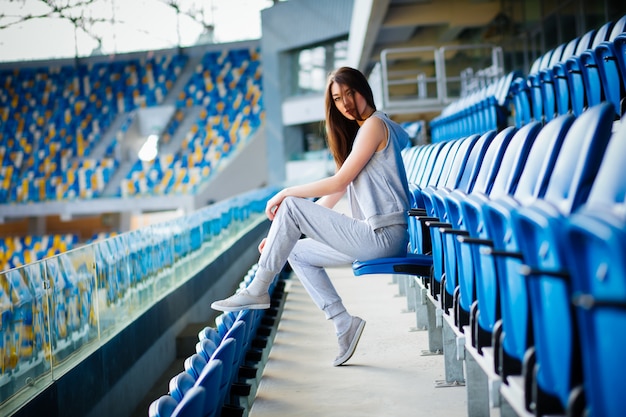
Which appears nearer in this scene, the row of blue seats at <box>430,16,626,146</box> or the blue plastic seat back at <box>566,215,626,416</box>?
the blue plastic seat back at <box>566,215,626,416</box>

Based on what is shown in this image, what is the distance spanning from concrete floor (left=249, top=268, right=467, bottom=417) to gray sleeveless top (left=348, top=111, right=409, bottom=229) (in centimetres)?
57

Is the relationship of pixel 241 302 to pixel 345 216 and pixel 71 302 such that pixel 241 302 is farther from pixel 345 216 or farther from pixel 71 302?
pixel 71 302

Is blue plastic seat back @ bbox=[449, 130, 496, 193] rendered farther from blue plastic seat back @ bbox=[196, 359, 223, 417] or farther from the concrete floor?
blue plastic seat back @ bbox=[196, 359, 223, 417]

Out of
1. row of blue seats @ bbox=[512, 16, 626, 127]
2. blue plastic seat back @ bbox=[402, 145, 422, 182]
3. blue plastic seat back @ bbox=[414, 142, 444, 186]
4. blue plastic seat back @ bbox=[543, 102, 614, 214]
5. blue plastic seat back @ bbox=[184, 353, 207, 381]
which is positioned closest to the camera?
blue plastic seat back @ bbox=[543, 102, 614, 214]

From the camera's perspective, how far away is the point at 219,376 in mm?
1798

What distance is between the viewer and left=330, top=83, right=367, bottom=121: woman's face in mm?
2504

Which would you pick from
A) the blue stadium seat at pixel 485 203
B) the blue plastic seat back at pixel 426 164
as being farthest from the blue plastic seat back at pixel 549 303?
the blue plastic seat back at pixel 426 164

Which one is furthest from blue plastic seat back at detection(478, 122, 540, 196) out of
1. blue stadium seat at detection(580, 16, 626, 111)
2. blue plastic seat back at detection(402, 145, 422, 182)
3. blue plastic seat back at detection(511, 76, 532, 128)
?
blue plastic seat back at detection(511, 76, 532, 128)

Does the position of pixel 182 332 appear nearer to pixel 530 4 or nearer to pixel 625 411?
pixel 625 411

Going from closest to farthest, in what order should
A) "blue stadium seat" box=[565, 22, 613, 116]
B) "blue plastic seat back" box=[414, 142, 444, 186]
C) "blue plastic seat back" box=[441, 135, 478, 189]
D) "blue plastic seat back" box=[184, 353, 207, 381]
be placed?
"blue plastic seat back" box=[184, 353, 207, 381] < "blue plastic seat back" box=[441, 135, 478, 189] < "blue plastic seat back" box=[414, 142, 444, 186] < "blue stadium seat" box=[565, 22, 613, 116]

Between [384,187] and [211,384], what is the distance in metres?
1.00

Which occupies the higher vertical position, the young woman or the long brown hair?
the long brown hair

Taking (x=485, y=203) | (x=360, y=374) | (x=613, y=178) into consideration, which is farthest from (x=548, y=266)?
(x=360, y=374)

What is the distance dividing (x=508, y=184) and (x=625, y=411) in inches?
34.7
